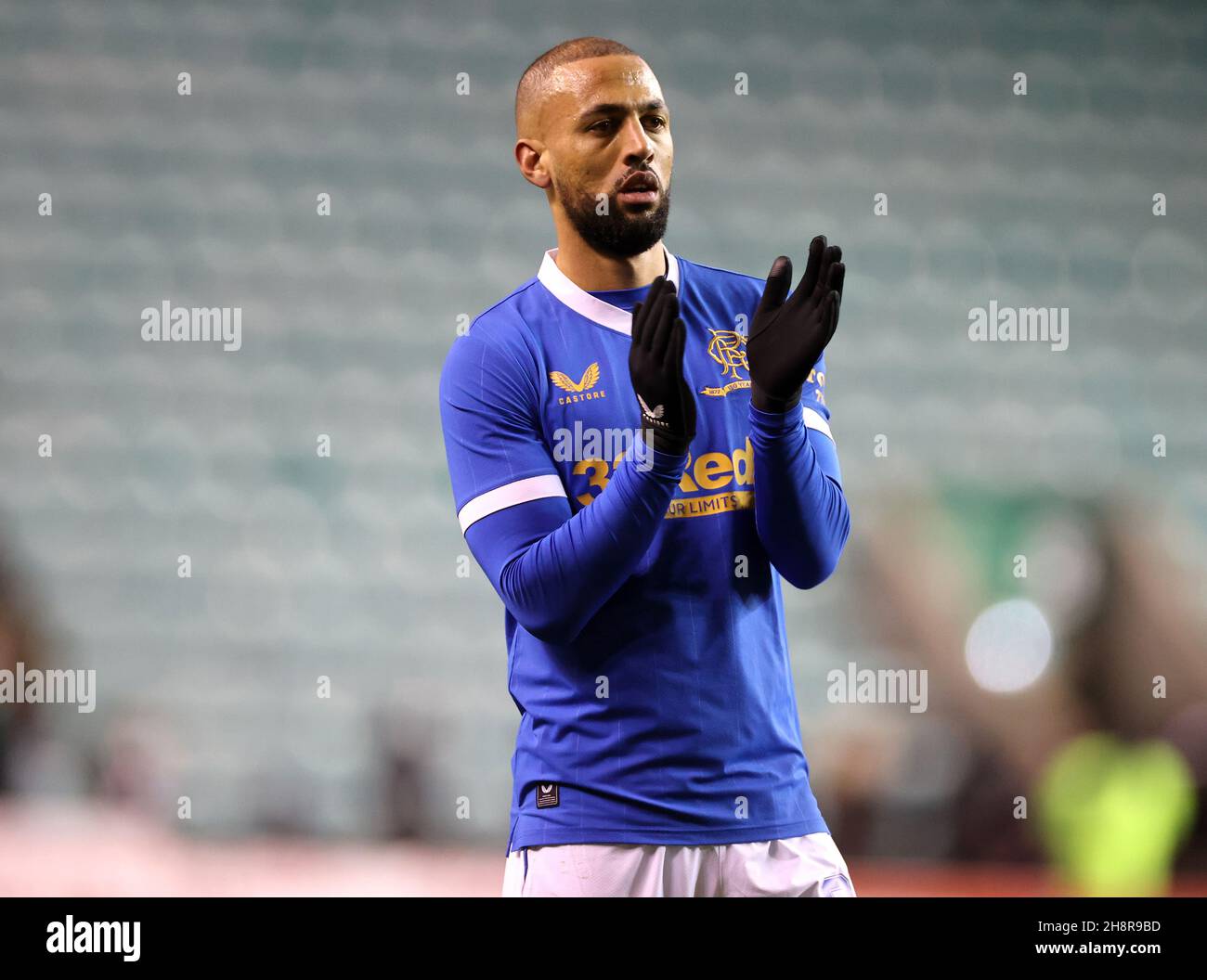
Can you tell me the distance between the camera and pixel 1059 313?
3.83m

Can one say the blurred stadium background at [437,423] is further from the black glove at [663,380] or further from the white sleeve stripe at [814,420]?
the black glove at [663,380]

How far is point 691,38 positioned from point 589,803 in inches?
116

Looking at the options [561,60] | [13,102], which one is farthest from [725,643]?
[13,102]

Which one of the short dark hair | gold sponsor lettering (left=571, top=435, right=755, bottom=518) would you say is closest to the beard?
the short dark hair

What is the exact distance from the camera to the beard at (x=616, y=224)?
5.00 ft

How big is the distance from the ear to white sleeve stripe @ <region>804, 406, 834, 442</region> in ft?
1.39

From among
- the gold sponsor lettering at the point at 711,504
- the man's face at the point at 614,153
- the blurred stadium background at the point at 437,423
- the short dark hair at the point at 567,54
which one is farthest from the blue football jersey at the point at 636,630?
→ the blurred stadium background at the point at 437,423

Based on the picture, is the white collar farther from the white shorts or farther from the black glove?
the white shorts

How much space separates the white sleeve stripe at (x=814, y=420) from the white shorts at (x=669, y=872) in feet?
1.58

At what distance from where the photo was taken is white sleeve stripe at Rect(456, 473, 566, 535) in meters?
1.41

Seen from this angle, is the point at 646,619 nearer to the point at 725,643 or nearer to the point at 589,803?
the point at 725,643

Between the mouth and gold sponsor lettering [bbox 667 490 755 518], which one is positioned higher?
the mouth
